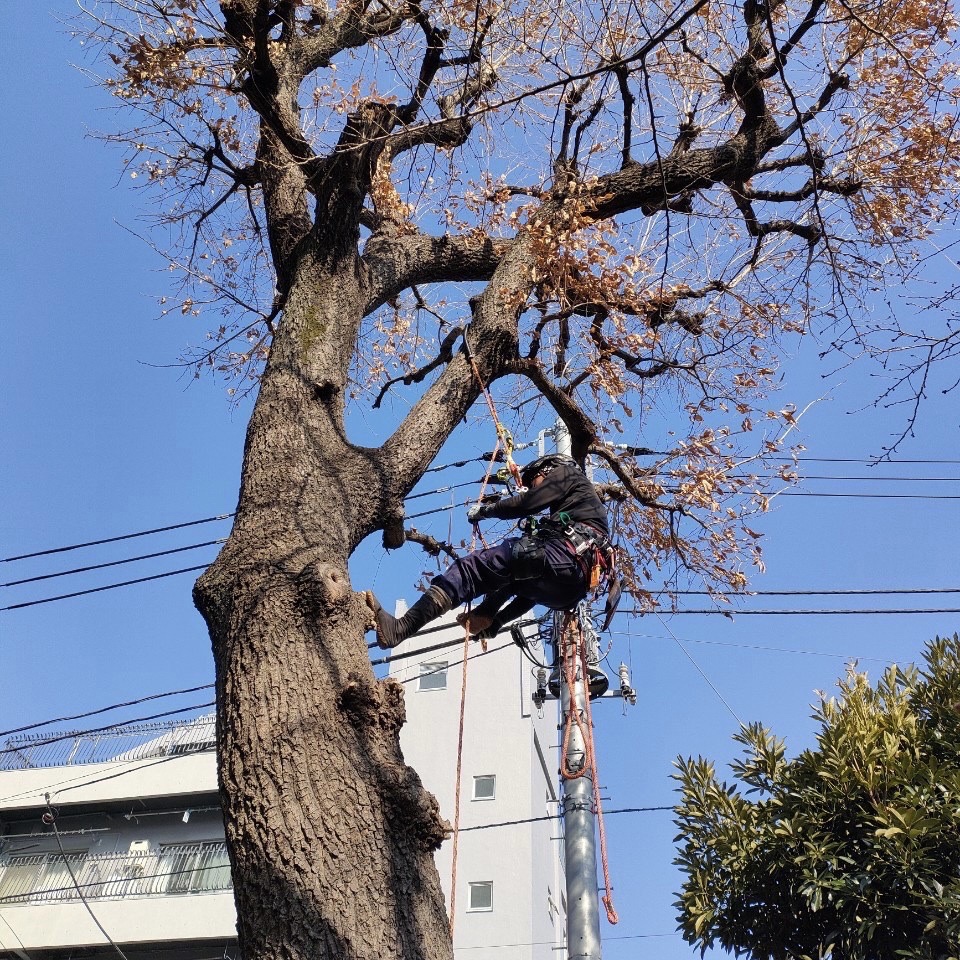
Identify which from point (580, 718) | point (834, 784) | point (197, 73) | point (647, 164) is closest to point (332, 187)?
point (197, 73)

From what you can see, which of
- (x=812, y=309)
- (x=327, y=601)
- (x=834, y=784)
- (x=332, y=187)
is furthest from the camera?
(x=834, y=784)

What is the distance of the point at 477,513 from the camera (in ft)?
17.3

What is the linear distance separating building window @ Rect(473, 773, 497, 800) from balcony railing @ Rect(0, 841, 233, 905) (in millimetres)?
4696

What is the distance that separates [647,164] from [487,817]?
47.6 feet

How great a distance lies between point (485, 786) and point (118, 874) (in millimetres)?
6579

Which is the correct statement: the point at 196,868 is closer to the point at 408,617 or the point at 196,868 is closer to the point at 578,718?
the point at 578,718

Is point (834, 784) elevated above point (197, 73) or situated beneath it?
situated beneath

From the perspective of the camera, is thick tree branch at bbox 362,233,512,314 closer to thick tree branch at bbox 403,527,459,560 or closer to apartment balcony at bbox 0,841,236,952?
thick tree branch at bbox 403,527,459,560

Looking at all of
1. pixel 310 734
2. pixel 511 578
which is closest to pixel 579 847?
pixel 511 578

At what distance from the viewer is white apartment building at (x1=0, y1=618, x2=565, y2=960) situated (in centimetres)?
1563

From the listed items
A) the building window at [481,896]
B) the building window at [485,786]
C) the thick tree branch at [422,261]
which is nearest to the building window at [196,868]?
the building window at [481,896]

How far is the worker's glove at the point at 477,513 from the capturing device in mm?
5203

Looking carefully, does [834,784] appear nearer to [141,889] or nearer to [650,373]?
[650,373]

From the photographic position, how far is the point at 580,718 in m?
6.64
